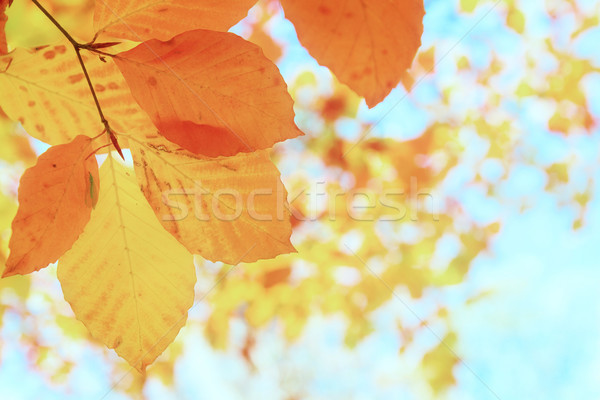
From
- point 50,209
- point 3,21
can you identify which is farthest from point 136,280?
point 3,21

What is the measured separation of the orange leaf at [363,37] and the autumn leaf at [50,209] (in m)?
0.15

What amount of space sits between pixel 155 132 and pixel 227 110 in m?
0.06

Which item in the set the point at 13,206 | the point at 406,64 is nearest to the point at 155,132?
the point at 406,64

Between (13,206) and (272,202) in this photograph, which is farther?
(13,206)

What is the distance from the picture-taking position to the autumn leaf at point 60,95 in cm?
30

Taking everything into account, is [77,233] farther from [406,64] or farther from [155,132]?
[406,64]

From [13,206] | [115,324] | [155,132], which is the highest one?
[155,132]

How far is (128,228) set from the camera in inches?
12.7

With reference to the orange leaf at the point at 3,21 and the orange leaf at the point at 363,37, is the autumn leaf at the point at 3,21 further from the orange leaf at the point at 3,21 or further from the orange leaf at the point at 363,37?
the orange leaf at the point at 363,37

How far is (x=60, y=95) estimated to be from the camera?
Result: 0.32 metres

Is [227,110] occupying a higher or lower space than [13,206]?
higher

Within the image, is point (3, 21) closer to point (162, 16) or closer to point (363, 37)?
point (162, 16)

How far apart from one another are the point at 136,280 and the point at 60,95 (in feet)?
0.43

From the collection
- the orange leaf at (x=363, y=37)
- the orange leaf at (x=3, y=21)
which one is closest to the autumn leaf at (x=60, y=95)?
the orange leaf at (x=3, y=21)
